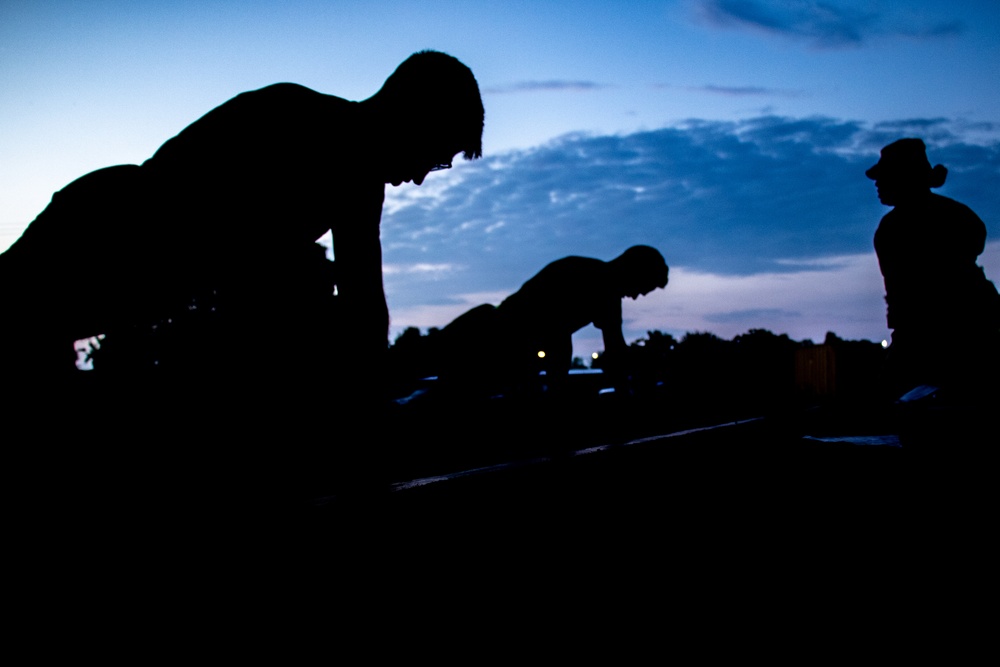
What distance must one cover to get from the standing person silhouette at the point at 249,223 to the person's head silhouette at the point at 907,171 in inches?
122

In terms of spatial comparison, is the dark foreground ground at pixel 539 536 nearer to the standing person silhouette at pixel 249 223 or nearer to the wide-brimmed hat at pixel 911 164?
the standing person silhouette at pixel 249 223

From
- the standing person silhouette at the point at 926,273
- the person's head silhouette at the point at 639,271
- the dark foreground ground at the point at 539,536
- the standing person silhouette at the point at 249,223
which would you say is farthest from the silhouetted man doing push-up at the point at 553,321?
the dark foreground ground at the point at 539,536

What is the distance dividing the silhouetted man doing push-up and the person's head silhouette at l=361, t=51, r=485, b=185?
4293 mm

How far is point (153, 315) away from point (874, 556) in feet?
9.18

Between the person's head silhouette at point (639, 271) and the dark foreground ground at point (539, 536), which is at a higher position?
the person's head silhouette at point (639, 271)

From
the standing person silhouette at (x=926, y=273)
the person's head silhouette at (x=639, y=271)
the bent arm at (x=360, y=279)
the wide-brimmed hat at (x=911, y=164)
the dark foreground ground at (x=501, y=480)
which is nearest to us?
the dark foreground ground at (x=501, y=480)

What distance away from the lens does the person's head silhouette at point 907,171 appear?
3.90m

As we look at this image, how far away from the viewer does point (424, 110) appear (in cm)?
257

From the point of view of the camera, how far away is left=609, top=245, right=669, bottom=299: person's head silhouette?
21.6 ft

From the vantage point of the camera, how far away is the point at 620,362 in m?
7.19

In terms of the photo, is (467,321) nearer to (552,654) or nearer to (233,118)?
(233,118)

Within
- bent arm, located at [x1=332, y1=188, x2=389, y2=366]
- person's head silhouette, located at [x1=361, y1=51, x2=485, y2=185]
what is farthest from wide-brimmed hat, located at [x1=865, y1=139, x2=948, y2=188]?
bent arm, located at [x1=332, y1=188, x2=389, y2=366]

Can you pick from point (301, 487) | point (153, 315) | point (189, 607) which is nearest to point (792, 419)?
point (301, 487)

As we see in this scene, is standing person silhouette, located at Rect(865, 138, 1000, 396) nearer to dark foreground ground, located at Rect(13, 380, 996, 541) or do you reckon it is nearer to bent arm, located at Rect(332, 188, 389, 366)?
dark foreground ground, located at Rect(13, 380, 996, 541)
